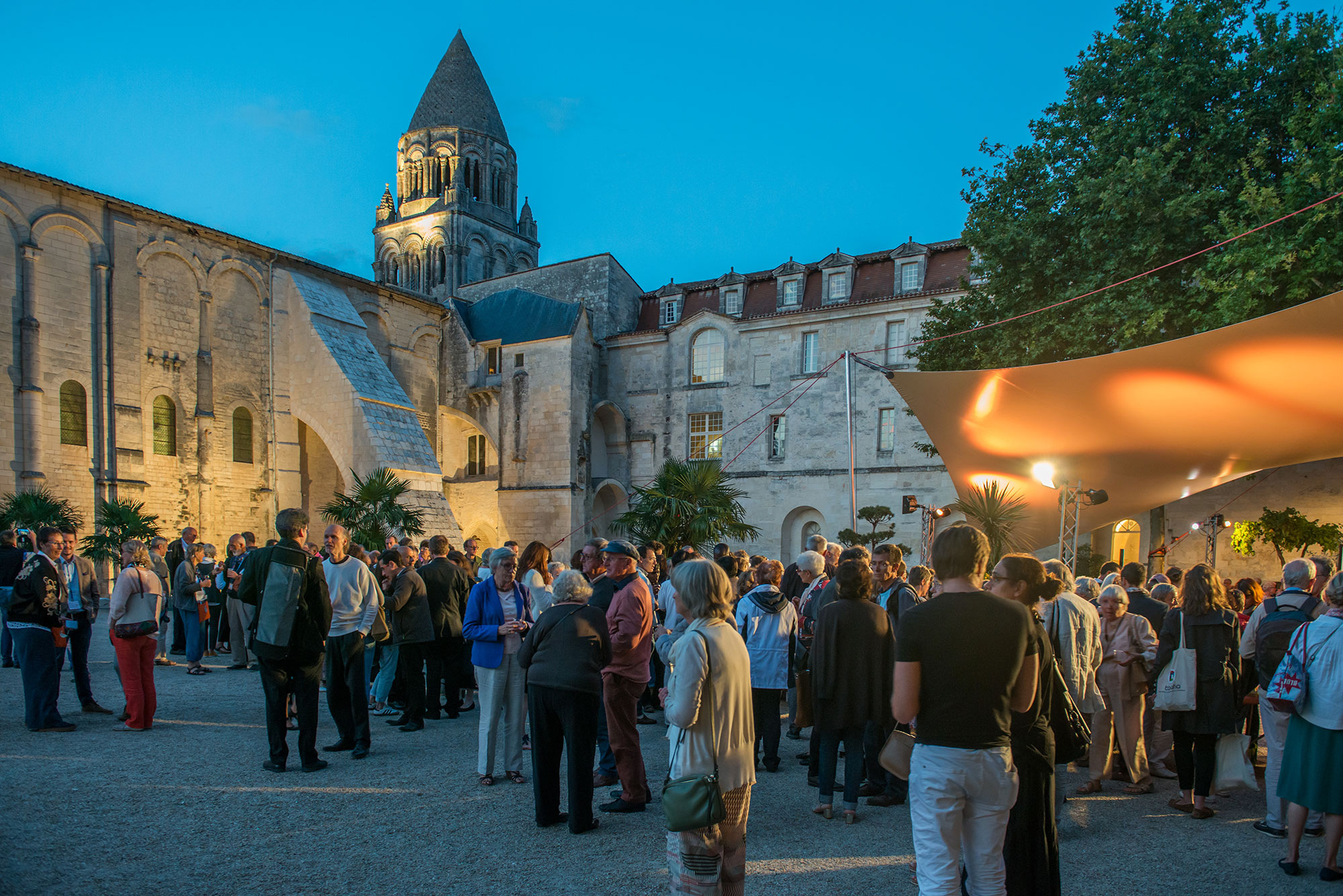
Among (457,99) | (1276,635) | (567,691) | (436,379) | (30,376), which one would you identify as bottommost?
(567,691)

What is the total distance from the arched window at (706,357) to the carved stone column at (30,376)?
18.6 meters

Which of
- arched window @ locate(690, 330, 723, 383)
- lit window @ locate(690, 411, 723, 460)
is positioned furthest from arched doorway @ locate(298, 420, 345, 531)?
arched window @ locate(690, 330, 723, 383)

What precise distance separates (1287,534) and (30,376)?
25.2 meters

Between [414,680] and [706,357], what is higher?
[706,357]

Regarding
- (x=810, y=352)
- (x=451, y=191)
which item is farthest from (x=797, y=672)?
(x=451, y=191)

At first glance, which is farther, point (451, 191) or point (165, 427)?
point (451, 191)

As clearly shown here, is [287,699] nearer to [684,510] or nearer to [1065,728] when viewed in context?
[1065,728]

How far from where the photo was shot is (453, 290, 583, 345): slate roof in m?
27.3

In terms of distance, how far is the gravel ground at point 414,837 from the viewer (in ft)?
11.3

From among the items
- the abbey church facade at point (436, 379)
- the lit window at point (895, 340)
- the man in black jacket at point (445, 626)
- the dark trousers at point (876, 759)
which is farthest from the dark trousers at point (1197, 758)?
the lit window at point (895, 340)

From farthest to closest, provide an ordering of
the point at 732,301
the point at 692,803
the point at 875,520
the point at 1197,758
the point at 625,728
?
the point at 732,301 < the point at 875,520 < the point at 1197,758 < the point at 625,728 < the point at 692,803

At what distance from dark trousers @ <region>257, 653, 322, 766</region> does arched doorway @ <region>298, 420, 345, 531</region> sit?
724 inches

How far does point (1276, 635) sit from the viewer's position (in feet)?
→ 13.4

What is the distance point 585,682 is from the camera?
12.8 feet
